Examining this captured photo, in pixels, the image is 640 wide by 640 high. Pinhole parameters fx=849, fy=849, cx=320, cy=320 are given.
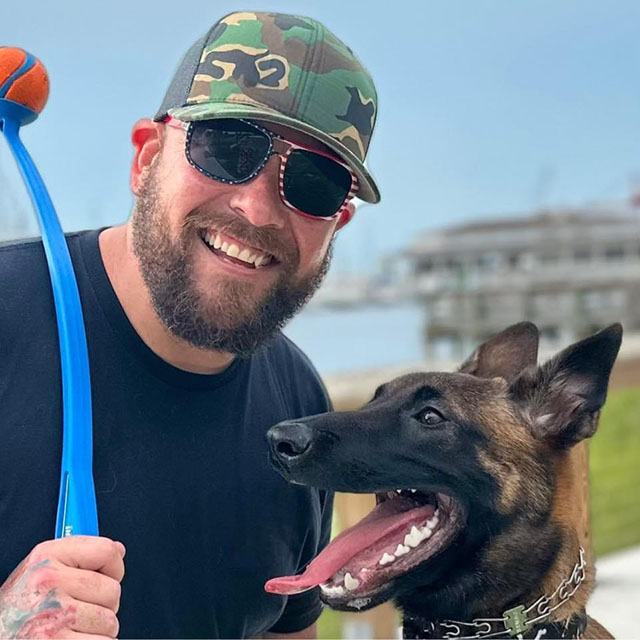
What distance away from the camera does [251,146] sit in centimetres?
181

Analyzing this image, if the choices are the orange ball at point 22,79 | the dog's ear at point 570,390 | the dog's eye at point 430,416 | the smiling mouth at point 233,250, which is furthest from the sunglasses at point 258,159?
the dog's ear at point 570,390

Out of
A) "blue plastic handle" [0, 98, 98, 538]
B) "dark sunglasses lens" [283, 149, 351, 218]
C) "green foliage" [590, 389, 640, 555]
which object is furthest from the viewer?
"green foliage" [590, 389, 640, 555]

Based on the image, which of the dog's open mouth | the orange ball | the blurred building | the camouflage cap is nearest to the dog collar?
the dog's open mouth

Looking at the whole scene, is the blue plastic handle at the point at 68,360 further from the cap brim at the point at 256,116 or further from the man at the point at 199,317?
the cap brim at the point at 256,116

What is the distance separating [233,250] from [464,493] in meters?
0.73

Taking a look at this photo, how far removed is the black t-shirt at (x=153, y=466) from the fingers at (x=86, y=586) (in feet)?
1.26

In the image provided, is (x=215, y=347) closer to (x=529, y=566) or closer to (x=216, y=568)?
(x=216, y=568)

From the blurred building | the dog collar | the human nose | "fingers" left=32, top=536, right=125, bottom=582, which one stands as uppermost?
the human nose

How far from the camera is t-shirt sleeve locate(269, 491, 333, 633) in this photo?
2.30 meters


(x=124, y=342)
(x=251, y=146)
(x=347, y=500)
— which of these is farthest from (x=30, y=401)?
(x=347, y=500)

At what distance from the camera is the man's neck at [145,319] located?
198 cm

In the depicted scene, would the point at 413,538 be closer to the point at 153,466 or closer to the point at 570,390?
the point at 570,390

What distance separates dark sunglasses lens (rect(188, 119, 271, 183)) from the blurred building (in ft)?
103

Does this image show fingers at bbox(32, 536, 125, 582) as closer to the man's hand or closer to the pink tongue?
the man's hand
